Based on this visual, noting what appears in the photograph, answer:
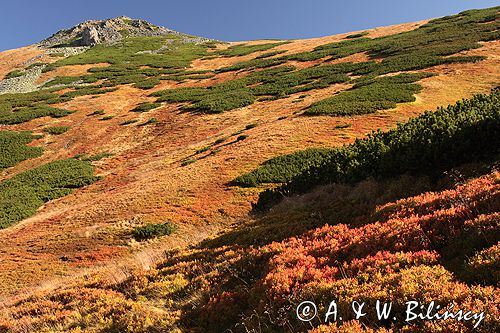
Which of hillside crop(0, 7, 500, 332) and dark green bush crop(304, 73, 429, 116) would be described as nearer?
hillside crop(0, 7, 500, 332)

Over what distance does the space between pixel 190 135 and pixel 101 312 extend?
3078 centimetres

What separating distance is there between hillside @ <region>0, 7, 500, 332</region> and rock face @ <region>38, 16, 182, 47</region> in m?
61.3

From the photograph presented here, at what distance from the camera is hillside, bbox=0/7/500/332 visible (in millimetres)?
7648

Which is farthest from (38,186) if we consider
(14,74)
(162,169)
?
(14,74)

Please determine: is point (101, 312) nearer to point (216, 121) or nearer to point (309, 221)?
point (309, 221)

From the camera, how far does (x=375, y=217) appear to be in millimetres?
10359

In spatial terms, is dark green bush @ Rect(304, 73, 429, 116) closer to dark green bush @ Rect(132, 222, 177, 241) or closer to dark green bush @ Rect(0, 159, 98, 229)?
dark green bush @ Rect(132, 222, 177, 241)

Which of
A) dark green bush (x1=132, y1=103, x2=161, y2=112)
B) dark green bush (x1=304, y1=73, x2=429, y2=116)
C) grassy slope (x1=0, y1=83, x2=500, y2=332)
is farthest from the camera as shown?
dark green bush (x1=132, y1=103, x2=161, y2=112)

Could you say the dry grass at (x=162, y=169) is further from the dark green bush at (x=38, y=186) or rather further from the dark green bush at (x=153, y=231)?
the dark green bush at (x=38, y=186)

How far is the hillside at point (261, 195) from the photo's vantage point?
7.65m

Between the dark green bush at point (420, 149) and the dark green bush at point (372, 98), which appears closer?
the dark green bush at point (420, 149)

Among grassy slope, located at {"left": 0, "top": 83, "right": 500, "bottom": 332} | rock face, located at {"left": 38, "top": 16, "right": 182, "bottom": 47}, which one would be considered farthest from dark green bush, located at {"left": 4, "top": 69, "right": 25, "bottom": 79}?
grassy slope, located at {"left": 0, "top": 83, "right": 500, "bottom": 332}

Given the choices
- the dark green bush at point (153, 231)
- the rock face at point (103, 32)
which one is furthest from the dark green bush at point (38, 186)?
the rock face at point (103, 32)

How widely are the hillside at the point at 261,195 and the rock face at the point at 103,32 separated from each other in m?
61.3
